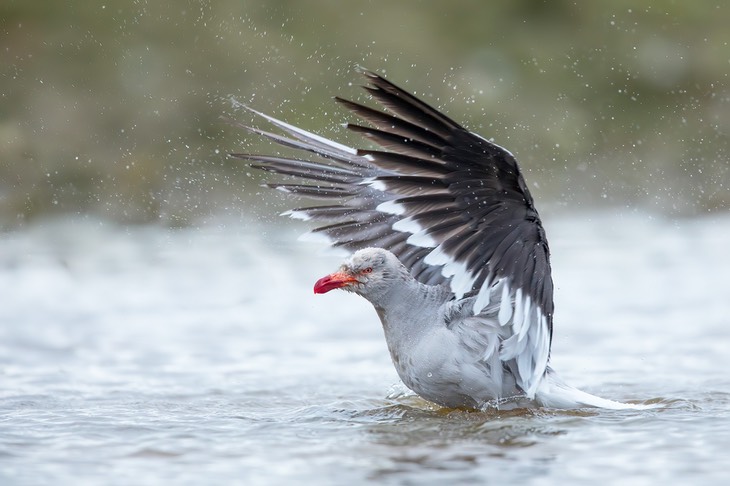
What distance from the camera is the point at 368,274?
6.38m

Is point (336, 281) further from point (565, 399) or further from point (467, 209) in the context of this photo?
point (565, 399)

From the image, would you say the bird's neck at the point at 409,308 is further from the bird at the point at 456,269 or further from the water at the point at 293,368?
the water at the point at 293,368

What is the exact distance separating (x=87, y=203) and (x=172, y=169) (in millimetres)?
949

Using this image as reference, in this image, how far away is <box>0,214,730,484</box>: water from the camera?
213 inches

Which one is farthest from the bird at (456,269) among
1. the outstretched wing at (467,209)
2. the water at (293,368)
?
the water at (293,368)

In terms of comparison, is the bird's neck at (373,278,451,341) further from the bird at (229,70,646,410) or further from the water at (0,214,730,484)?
the water at (0,214,730,484)

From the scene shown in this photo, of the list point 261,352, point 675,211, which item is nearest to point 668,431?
point 261,352

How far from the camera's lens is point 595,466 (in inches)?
208

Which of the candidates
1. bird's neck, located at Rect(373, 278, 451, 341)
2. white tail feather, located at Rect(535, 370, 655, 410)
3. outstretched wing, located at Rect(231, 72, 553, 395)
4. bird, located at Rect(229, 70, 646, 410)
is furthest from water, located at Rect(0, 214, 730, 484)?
outstretched wing, located at Rect(231, 72, 553, 395)

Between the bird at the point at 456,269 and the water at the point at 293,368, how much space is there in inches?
8.8

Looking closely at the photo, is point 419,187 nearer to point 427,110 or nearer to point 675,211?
point 427,110

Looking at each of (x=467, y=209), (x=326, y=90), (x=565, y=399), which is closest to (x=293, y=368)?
(x=565, y=399)

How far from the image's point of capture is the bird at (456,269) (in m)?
5.65

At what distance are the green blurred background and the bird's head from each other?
5819 millimetres
